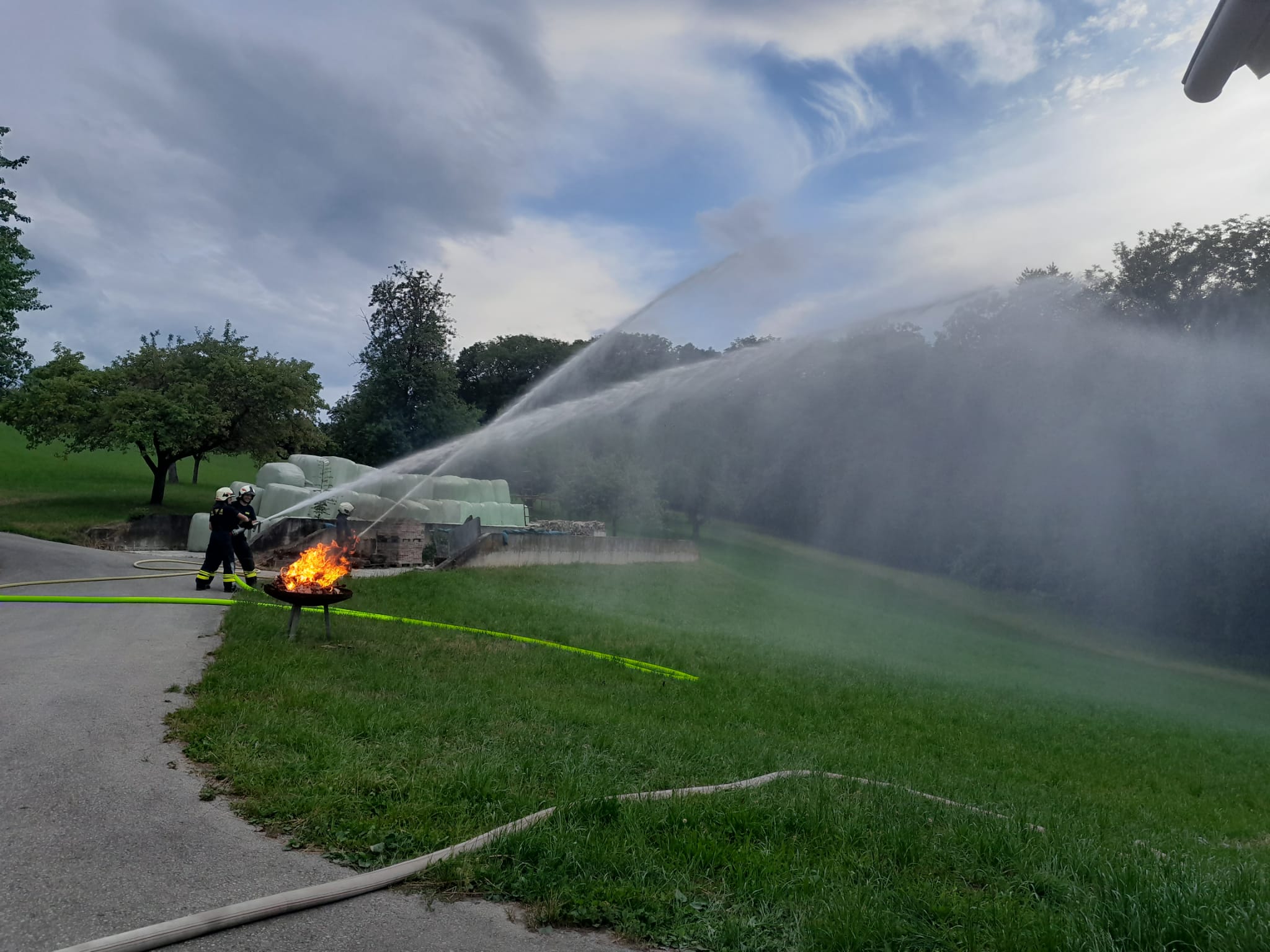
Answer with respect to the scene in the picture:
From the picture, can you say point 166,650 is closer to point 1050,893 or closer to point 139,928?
point 139,928

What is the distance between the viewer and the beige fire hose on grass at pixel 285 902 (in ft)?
11.6

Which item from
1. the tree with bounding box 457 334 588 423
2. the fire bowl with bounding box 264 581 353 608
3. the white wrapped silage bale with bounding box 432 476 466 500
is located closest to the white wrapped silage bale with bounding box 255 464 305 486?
the white wrapped silage bale with bounding box 432 476 466 500

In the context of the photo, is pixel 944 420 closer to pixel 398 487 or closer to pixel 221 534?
pixel 398 487

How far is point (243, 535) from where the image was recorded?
53.3 feet

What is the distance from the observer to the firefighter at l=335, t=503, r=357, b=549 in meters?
20.4

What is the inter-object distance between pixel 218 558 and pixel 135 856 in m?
12.1

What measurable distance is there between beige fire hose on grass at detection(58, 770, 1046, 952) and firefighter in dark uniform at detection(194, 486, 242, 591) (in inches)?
482

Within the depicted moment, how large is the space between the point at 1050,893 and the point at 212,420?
33.2 m

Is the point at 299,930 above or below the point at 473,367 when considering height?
below

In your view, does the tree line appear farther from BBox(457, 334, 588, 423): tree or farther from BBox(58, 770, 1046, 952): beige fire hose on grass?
BBox(457, 334, 588, 423): tree

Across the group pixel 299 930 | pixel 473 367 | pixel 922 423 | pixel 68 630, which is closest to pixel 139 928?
pixel 299 930

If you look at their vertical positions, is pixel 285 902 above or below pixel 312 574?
below

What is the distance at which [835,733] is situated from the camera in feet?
31.2

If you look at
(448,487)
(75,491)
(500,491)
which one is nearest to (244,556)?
(448,487)
